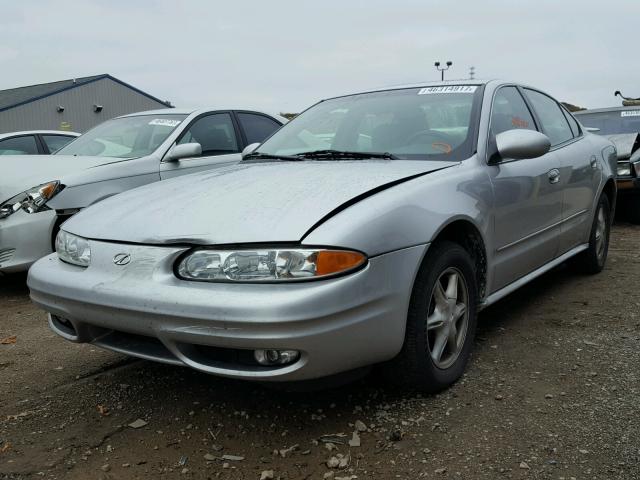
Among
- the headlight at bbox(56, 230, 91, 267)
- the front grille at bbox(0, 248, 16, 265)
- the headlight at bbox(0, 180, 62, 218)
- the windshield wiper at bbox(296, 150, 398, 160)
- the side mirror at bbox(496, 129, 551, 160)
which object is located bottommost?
the front grille at bbox(0, 248, 16, 265)

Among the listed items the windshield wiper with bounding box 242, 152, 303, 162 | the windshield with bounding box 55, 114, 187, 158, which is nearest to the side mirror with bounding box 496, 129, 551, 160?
the windshield wiper with bounding box 242, 152, 303, 162

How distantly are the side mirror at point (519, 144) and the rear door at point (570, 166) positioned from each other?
768 mm

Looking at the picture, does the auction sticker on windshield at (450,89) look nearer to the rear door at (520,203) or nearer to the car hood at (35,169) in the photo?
the rear door at (520,203)

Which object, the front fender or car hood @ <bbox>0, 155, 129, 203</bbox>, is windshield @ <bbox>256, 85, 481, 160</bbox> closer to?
the front fender

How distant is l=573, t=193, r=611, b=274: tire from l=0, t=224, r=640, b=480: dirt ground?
1303mm

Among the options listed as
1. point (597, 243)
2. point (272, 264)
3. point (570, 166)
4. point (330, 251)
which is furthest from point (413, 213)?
point (597, 243)

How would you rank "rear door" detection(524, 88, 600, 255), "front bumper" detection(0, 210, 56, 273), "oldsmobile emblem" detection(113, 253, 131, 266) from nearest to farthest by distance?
1. "oldsmobile emblem" detection(113, 253, 131, 266)
2. "rear door" detection(524, 88, 600, 255)
3. "front bumper" detection(0, 210, 56, 273)

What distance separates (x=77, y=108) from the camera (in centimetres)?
2980

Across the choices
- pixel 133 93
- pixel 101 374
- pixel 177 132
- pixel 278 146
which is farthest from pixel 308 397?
pixel 133 93

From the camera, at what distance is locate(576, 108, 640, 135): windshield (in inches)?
330

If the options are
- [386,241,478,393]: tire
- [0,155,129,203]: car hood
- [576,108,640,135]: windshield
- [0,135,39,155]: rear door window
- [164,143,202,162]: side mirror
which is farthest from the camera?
[576,108,640,135]: windshield

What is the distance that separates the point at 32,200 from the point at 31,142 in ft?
10.1

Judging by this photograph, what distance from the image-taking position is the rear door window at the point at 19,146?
23.2ft

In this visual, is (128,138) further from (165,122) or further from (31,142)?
(31,142)
